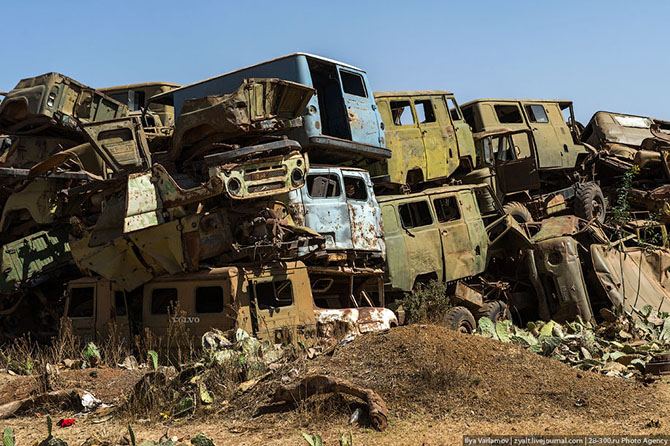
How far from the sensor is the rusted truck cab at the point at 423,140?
14.1 meters

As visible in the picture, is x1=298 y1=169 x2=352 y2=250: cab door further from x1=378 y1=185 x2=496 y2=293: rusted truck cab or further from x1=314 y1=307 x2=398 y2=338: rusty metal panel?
x1=378 y1=185 x2=496 y2=293: rusted truck cab

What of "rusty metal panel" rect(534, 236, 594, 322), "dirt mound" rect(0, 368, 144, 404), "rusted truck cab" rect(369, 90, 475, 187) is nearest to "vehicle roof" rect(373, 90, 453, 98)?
"rusted truck cab" rect(369, 90, 475, 187)

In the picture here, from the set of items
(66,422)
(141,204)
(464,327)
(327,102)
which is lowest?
(464,327)

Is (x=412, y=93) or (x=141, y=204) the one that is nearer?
(x=141, y=204)

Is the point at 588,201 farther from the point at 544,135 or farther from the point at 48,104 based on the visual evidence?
the point at 48,104

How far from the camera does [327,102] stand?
13.9 meters

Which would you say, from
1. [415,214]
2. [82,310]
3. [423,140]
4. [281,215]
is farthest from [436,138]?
[82,310]

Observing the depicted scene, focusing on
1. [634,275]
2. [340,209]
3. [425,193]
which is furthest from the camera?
[634,275]

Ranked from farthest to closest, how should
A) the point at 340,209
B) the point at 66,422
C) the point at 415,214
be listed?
the point at 415,214 → the point at 340,209 → the point at 66,422

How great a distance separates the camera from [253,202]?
1025cm

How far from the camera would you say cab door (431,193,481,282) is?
42.5ft

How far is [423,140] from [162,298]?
6.77 meters

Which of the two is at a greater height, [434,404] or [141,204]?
[141,204]

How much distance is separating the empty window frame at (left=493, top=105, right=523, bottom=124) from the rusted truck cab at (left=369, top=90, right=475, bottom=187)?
2.62 meters
